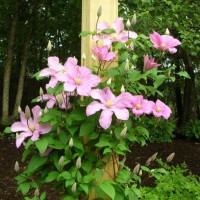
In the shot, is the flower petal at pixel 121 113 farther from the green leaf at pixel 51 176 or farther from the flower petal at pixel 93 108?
the green leaf at pixel 51 176

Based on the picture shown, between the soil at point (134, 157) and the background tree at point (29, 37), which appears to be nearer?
the soil at point (134, 157)

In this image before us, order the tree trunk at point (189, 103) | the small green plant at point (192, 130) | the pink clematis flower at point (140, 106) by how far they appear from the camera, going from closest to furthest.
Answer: the pink clematis flower at point (140, 106)
the small green plant at point (192, 130)
the tree trunk at point (189, 103)

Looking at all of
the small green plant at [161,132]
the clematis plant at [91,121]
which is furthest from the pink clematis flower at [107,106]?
the small green plant at [161,132]

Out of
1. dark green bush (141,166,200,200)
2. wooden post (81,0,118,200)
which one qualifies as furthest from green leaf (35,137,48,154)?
dark green bush (141,166,200,200)

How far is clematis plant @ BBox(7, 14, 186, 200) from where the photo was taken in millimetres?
1333

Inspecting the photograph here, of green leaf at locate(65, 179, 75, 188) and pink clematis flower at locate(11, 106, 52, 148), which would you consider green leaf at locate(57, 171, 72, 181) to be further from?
pink clematis flower at locate(11, 106, 52, 148)

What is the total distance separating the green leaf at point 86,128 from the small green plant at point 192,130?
23.6 feet

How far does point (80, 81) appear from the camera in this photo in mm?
1316

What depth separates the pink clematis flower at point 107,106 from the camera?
1300mm

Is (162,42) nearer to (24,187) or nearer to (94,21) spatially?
(94,21)

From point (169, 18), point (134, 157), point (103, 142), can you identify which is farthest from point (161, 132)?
point (103, 142)

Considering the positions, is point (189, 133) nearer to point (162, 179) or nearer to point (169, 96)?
point (169, 96)

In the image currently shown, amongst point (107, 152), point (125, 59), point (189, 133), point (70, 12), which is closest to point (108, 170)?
point (107, 152)

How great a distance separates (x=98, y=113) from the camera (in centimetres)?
146
